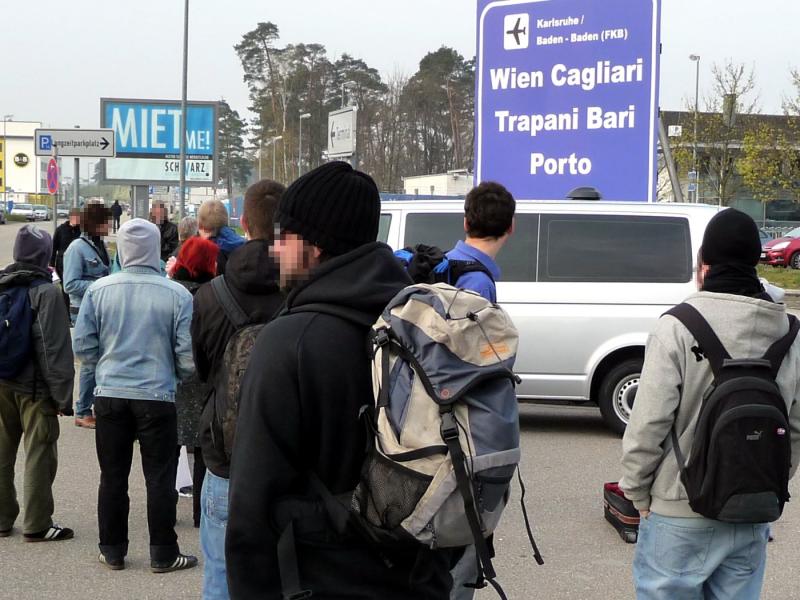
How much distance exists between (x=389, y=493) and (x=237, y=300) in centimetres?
168

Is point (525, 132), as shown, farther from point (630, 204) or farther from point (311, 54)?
point (311, 54)

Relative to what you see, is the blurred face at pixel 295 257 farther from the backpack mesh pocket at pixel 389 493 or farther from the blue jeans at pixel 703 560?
the blue jeans at pixel 703 560

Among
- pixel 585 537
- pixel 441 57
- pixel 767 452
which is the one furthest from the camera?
pixel 441 57

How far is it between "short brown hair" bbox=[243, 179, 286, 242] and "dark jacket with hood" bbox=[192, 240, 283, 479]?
0.14 m

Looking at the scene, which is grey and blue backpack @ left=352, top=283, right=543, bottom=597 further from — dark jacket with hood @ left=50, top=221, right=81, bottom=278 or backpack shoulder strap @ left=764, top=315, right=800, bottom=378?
dark jacket with hood @ left=50, top=221, right=81, bottom=278

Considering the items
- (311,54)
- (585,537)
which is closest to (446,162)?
(311,54)

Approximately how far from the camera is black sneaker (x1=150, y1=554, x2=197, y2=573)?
16.8 ft

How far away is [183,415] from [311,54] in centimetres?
6175

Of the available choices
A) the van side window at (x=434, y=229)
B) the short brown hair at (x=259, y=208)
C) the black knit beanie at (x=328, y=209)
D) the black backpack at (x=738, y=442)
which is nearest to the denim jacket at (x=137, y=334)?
the short brown hair at (x=259, y=208)

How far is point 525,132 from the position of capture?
11008mm

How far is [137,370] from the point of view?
4914 mm

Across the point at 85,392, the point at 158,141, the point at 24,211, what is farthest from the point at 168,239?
the point at 24,211

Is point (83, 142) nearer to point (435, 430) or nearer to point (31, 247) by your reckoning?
point (31, 247)

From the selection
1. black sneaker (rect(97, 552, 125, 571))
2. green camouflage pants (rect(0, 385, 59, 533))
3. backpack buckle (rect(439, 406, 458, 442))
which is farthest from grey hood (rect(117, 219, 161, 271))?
backpack buckle (rect(439, 406, 458, 442))
